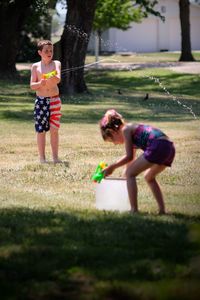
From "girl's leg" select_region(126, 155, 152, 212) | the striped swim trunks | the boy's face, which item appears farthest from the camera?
the striped swim trunks

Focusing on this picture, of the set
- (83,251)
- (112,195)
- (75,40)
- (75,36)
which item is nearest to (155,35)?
(75,40)

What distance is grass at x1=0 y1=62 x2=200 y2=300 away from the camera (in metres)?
5.12

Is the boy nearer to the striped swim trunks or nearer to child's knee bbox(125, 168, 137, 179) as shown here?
the striped swim trunks

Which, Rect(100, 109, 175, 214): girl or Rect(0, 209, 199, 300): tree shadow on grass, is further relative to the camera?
Rect(100, 109, 175, 214): girl

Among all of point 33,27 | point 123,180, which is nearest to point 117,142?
point 123,180

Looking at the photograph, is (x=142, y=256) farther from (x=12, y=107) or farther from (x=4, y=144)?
(x=12, y=107)

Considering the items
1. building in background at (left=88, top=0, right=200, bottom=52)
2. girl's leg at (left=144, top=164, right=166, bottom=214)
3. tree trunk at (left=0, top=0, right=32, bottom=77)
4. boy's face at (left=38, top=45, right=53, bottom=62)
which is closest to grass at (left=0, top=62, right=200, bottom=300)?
girl's leg at (left=144, top=164, right=166, bottom=214)

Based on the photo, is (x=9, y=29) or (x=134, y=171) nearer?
(x=134, y=171)

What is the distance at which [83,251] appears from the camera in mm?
6051

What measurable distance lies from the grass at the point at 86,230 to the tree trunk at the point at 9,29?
63.8 ft

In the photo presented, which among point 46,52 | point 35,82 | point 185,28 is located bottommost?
point 185,28

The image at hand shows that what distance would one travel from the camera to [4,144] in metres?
13.9

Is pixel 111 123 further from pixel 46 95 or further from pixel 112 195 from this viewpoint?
pixel 46 95

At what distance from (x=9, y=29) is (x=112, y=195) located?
91.6ft
